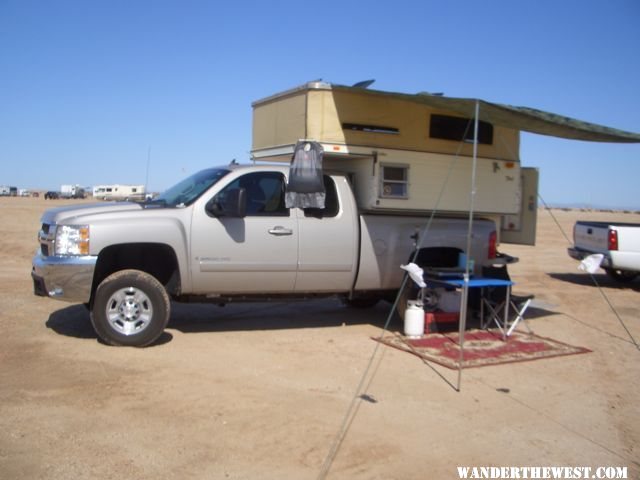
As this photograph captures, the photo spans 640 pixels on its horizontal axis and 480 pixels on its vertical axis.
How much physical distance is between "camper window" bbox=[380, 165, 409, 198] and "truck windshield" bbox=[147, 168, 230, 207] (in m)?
1.88

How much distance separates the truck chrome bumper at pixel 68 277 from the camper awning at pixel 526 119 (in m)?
3.35

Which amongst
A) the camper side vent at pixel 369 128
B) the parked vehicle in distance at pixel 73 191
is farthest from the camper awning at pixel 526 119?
the parked vehicle in distance at pixel 73 191

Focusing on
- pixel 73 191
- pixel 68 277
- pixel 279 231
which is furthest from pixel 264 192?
pixel 73 191

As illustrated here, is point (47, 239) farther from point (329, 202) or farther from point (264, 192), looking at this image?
point (329, 202)

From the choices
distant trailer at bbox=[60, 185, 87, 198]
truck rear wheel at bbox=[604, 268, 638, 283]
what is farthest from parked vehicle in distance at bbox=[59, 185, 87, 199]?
truck rear wheel at bbox=[604, 268, 638, 283]

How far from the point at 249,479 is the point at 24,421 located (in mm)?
1807

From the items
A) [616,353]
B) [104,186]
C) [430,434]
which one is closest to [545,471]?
[430,434]

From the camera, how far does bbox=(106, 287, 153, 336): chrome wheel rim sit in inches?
255

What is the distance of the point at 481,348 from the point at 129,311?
12.9 ft

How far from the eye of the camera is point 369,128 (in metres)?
7.38

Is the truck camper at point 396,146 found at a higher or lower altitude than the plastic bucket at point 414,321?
higher

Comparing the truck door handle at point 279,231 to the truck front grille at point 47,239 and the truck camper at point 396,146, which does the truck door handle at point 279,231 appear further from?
the truck front grille at point 47,239

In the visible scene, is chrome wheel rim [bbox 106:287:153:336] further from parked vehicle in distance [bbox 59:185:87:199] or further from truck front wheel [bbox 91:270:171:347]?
parked vehicle in distance [bbox 59:185:87:199]

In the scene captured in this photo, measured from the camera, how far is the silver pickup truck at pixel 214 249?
6.43 m
